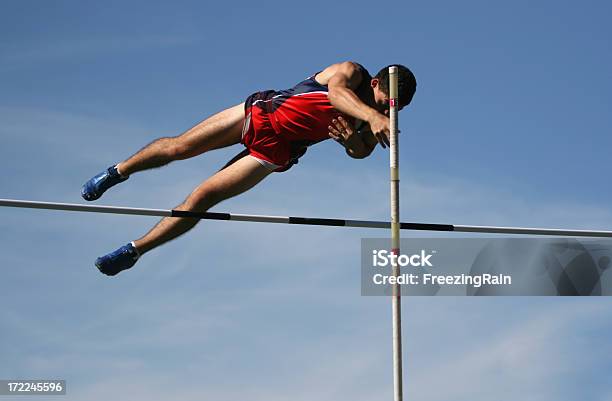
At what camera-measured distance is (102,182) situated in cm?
967

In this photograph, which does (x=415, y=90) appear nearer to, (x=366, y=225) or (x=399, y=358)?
(x=366, y=225)

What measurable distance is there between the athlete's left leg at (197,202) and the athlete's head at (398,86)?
3.72 feet

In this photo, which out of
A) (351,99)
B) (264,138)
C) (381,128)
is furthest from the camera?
(264,138)

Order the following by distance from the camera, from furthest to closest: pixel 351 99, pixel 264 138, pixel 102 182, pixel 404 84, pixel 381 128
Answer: pixel 102 182 → pixel 264 138 → pixel 404 84 → pixel 351 99 → pixel 381 128

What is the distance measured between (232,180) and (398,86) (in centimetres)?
160

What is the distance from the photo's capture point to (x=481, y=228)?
991 centimetres

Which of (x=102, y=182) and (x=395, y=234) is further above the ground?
(x=102, y=182)

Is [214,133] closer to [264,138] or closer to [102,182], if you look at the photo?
[264,138]

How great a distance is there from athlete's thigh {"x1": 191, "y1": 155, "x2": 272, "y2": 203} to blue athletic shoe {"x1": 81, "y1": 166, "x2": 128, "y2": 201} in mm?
762

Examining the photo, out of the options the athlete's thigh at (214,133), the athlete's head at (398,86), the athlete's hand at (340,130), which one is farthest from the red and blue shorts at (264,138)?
the athlete's head at (398,86)

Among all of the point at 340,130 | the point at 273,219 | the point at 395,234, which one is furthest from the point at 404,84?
the point at 273,219

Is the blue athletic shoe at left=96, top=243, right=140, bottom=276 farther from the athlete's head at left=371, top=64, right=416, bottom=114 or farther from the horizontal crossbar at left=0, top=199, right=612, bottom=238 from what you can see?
the athlete's head at left=371, top=64, right=416, bottom=114

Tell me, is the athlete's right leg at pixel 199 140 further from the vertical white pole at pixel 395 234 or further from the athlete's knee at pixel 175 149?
the vertical white pole at pixel 395 234

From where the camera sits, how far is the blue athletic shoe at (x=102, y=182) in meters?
9.66
